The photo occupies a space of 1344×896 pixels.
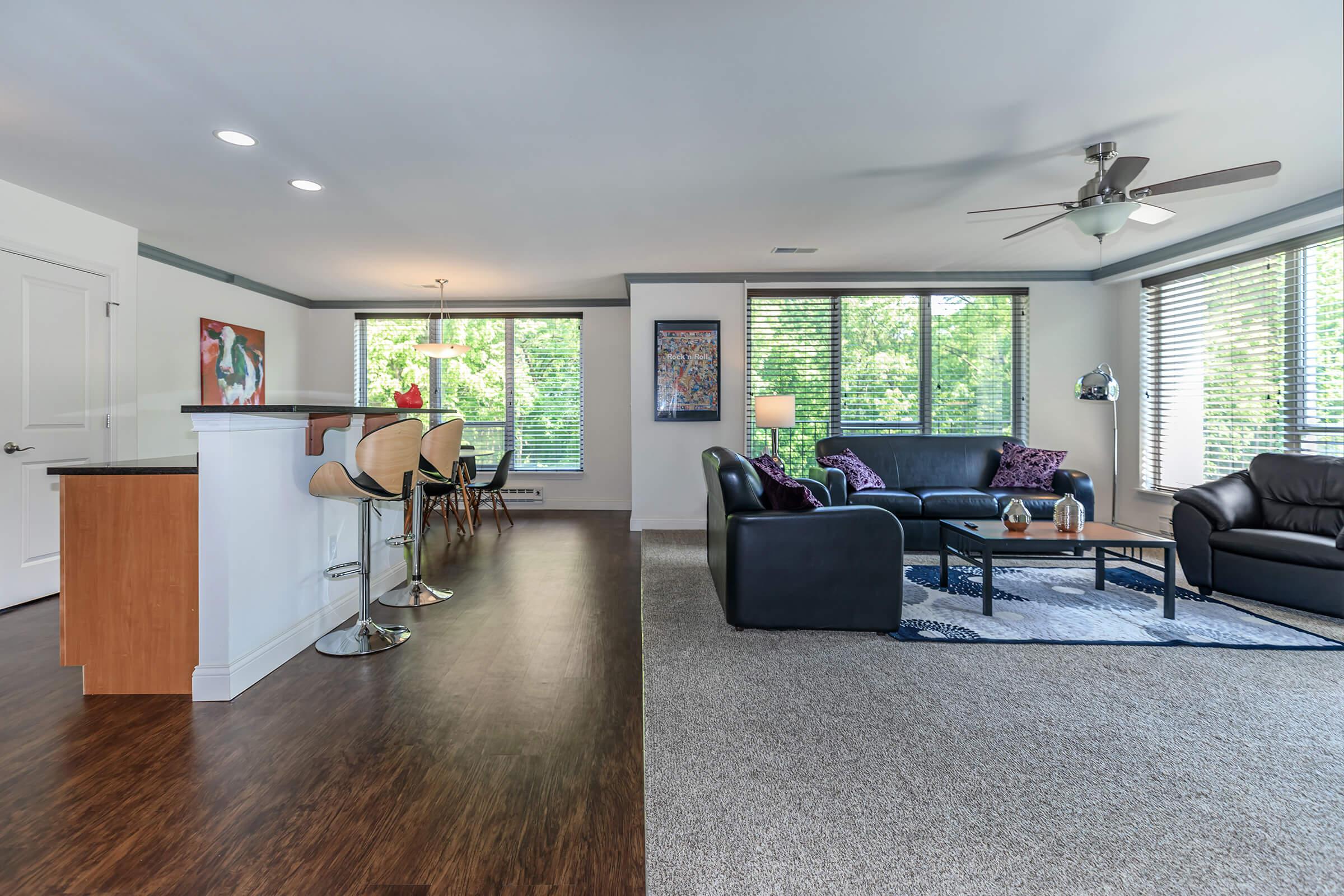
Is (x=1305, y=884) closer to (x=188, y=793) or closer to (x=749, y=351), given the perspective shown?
(x=188, y=793)

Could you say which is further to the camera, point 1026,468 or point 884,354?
point 884,354

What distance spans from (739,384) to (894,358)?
5.06 ft

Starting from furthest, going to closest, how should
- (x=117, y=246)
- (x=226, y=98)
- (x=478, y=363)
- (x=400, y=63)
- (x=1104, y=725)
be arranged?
(x=478, y=363) < (x=117, y=246) < (x=226, y=98) < (x=400, y=63) < (x=1104, y=725)

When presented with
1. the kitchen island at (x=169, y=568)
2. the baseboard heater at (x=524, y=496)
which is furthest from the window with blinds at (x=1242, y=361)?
the kitchen island at (x=169, y=568)

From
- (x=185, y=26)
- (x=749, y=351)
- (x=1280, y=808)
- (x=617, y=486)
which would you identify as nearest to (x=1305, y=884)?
(x=1280, y=808)

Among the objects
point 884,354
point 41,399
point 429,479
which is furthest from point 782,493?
point 41,399

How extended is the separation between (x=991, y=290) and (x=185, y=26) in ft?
20.4

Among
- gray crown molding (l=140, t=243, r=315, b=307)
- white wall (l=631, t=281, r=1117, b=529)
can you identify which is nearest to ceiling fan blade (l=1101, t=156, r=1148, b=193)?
white wall (l=631, t=281, r=1117, b=529)

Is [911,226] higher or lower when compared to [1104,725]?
higher

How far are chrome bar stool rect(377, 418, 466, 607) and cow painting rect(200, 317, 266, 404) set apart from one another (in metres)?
2.64

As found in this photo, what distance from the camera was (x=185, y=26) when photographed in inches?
87.4

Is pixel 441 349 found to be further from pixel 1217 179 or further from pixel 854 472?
pixel 1217 179

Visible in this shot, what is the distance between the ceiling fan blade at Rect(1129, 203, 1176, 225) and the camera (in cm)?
330

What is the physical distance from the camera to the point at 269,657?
2.69 m
